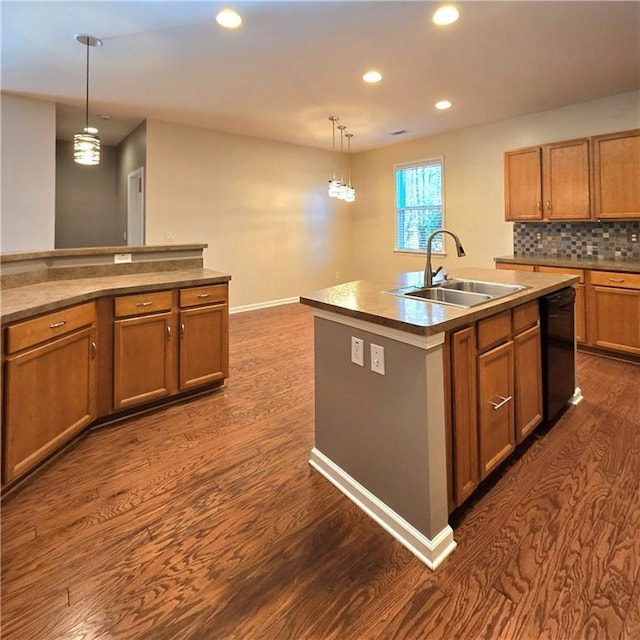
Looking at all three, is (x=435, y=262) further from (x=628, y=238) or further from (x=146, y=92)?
(x=146, y=92)

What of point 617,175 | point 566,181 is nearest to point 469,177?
point 566,181

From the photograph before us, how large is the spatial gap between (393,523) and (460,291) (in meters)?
1.36

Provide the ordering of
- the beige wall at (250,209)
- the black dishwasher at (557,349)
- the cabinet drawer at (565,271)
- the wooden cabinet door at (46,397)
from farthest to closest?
the beige wall at (250,209), the cabinet drawer at (565,271), the black dishwasher at (557,349), the wooden cabinet door at (46,397)

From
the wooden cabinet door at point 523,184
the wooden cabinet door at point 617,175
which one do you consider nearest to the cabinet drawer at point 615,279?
the wooden cabinet door at point 617,175

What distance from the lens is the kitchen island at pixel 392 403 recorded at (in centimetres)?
151

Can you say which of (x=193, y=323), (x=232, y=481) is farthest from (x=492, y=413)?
(x=193, y=323)

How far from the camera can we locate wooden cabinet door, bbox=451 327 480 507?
5.33ft

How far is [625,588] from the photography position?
1391 millimetres

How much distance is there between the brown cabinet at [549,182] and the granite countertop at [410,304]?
→ 6.55 ft

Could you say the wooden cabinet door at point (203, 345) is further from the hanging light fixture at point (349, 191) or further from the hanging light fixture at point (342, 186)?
the hanging light fixture at point (349, 191)

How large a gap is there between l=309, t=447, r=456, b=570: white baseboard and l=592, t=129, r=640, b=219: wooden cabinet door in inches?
151

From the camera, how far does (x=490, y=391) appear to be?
6.07 ft

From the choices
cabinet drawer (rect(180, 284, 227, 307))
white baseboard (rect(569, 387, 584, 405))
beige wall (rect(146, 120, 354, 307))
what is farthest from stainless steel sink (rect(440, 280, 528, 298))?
beige wall (rect(146, 120, 354, 307))

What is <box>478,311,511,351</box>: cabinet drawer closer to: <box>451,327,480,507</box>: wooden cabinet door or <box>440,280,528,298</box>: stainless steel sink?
<box>451,327,480,507</box>: wooden cabinet door
